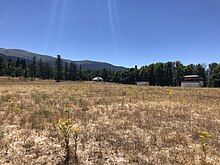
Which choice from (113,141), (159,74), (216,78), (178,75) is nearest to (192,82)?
(216,78)

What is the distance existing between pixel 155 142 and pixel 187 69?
237ft

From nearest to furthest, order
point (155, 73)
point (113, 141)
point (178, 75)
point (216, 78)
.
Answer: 1. point (113, 141)
2. point (216, 78)
3. point (178, 75)
4. point (155, 73)

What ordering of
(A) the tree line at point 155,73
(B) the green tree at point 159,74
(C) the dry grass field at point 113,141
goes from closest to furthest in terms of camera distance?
(C) the dry grass field at point 113,141 < (A) the tree line at point 155,73 < (B) the green tree at point 159,74

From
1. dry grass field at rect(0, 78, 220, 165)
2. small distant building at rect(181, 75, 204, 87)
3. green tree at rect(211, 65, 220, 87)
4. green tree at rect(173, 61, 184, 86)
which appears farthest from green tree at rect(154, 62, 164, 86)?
dry grass field at rect(0, 78, 220, 165)

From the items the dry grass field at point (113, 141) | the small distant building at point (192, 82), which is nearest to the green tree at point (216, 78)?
the small distant building at point (192, 82)

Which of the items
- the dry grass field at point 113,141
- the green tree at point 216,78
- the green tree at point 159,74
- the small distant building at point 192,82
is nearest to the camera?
the dry grass field at point 113,141

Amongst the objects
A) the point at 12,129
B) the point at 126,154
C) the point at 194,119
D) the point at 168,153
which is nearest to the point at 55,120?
the point at 12,129

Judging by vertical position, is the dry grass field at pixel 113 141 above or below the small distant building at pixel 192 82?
below

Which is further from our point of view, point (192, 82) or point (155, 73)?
point (155, 73)

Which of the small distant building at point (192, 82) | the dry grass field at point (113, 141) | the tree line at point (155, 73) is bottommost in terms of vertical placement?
the dry grass field at point (113, 141)

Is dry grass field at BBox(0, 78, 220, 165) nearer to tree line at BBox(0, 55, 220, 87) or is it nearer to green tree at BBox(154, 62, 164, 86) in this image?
tree line at BBox(0, 55, 220, 87)

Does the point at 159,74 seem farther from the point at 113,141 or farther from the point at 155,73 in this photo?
the point at 113,141

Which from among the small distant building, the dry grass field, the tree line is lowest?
the dry grass field

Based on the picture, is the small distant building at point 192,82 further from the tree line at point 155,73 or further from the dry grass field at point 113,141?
the dry grass field at point 113,141
